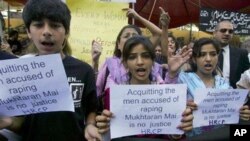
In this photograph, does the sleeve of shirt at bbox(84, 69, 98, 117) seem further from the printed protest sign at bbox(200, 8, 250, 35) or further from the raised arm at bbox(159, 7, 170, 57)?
the printed protest sign at bbox(200, 8, 250, 35)

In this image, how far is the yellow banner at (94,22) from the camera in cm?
553

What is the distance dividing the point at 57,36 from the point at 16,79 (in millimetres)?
309

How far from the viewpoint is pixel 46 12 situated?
2.32m

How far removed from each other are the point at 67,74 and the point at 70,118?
233 mm

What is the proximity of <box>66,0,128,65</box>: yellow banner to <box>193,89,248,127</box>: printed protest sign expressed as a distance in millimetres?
2831

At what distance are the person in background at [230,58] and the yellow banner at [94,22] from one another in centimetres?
124

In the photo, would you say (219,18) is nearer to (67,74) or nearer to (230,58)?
(230,58)

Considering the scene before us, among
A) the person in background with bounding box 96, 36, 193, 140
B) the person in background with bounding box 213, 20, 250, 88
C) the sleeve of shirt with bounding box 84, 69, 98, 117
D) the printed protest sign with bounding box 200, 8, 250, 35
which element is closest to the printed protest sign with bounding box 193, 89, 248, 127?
the person in background with bounding box 96, 36, 193, 140

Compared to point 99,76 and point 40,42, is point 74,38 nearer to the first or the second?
point 99,76

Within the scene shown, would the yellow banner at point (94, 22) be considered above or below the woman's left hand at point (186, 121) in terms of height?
above

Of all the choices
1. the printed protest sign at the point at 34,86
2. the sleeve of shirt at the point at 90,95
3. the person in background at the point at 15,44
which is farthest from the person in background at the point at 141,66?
the person in background at the point at 15,44

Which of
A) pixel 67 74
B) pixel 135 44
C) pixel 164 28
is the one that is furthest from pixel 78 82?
pixel 164 28

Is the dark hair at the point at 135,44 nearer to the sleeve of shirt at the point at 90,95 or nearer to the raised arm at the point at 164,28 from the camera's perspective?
the sleeve of shirt at the point at 90,95

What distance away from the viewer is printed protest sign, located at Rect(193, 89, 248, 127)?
8.77ft
